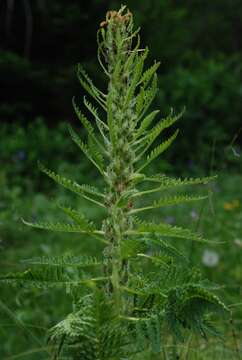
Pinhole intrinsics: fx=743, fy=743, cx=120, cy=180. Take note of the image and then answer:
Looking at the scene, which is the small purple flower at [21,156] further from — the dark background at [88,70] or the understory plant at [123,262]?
the understory plant at [123,262]

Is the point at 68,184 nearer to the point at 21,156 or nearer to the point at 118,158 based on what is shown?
the point at 118,158

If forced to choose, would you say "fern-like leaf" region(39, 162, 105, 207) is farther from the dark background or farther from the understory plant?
the dark background

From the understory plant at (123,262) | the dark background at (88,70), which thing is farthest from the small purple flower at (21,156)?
the understory plant at (123,262)

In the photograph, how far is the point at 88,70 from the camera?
930cm

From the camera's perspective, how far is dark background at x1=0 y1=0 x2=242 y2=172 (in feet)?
30.8

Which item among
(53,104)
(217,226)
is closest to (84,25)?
(53,104)

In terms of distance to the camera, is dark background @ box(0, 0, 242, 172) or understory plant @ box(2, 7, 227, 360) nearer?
understory plant @ box(2, 7, 227, 360)

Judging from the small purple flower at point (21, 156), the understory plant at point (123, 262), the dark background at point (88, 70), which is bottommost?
the understory plant at point (123, 262)

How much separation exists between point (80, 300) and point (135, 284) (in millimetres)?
102

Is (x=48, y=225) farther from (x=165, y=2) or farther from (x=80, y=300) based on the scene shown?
(x=165, y=2)

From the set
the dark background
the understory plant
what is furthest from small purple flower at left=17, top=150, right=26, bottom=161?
the understory plant

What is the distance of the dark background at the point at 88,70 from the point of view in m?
9.40

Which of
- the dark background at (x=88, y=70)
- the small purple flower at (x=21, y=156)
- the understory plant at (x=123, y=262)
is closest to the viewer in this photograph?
Result: the understory plant at (x=123, y=262)

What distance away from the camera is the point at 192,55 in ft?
40.4
